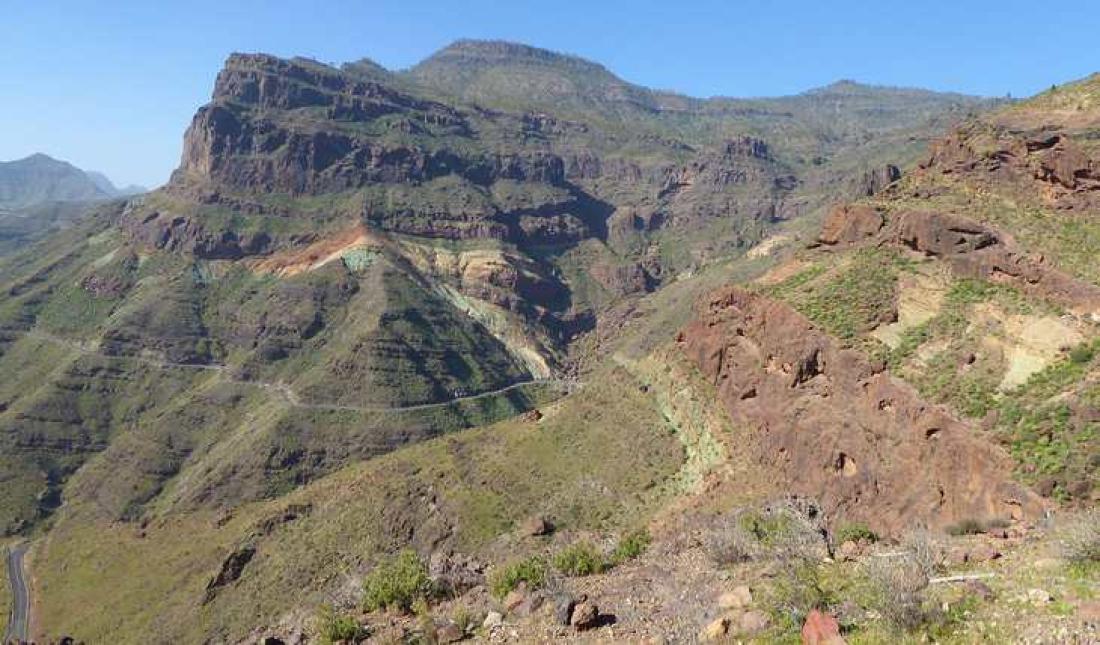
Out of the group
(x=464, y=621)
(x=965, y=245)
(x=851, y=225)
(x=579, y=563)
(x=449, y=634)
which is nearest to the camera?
(x=449, y=634)

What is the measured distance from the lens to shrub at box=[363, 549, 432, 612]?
25703 mm

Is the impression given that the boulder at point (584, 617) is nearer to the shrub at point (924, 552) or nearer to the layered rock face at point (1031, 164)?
the shrub at point (924, 552)

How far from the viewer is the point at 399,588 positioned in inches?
1021

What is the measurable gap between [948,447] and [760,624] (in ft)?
74.9

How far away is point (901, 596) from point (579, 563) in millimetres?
14023

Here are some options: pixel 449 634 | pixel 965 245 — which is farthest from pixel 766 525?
pixel 965 245

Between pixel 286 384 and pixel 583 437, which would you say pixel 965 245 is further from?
pixel 286 384

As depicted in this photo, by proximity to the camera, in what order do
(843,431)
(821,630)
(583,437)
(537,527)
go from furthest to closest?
(583,437) < (537,527) < (843,431) < (821,630)

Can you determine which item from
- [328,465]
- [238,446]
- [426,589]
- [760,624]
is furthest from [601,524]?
[238,446]

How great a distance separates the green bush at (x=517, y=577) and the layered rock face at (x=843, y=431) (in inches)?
697

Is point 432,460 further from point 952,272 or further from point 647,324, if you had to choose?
point 647,324

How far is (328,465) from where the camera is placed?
371 feet

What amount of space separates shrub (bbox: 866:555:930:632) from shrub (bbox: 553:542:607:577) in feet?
41.9

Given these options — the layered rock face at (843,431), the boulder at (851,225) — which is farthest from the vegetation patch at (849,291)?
the boulder at (851,225)
